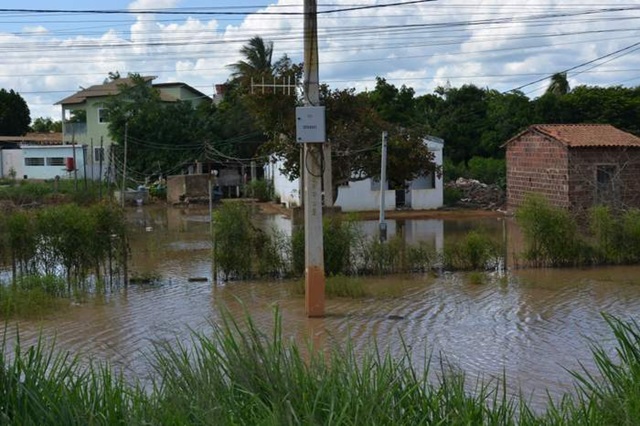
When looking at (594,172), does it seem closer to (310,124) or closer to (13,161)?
(310,124)

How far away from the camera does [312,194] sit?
16438mm

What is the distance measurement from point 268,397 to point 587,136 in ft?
104

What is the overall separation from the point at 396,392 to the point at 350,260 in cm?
1553

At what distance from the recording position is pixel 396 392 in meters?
6.03

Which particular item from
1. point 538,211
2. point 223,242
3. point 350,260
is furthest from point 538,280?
point 223,242

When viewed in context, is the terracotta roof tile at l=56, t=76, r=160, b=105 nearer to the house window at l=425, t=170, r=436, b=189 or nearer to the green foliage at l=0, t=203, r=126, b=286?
the house window at l=425, t=170, r=436, b=189

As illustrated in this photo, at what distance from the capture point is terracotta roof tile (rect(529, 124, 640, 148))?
113ft

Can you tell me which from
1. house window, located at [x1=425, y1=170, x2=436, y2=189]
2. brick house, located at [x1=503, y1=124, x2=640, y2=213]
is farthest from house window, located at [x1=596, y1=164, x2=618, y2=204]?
house window, located at [x1=425, y1=170, x2=436, y2=189]

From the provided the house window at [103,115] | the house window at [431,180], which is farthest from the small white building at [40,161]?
the house window at [431,180]

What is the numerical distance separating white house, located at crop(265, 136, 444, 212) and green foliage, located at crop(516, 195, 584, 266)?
766 inches

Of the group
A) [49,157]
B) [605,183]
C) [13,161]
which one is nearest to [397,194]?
[605,183]

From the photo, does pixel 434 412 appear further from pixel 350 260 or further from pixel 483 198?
pixel 483 198

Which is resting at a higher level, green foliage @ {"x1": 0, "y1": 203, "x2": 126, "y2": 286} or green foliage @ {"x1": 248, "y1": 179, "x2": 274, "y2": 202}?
green foliage @ {"x1": 248, "y1": 179, "x2": 274, "y2": 202}

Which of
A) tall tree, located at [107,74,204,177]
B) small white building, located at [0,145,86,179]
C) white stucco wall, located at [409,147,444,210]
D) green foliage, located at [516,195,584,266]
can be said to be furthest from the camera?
small white building, located at [0,145,86,179]
